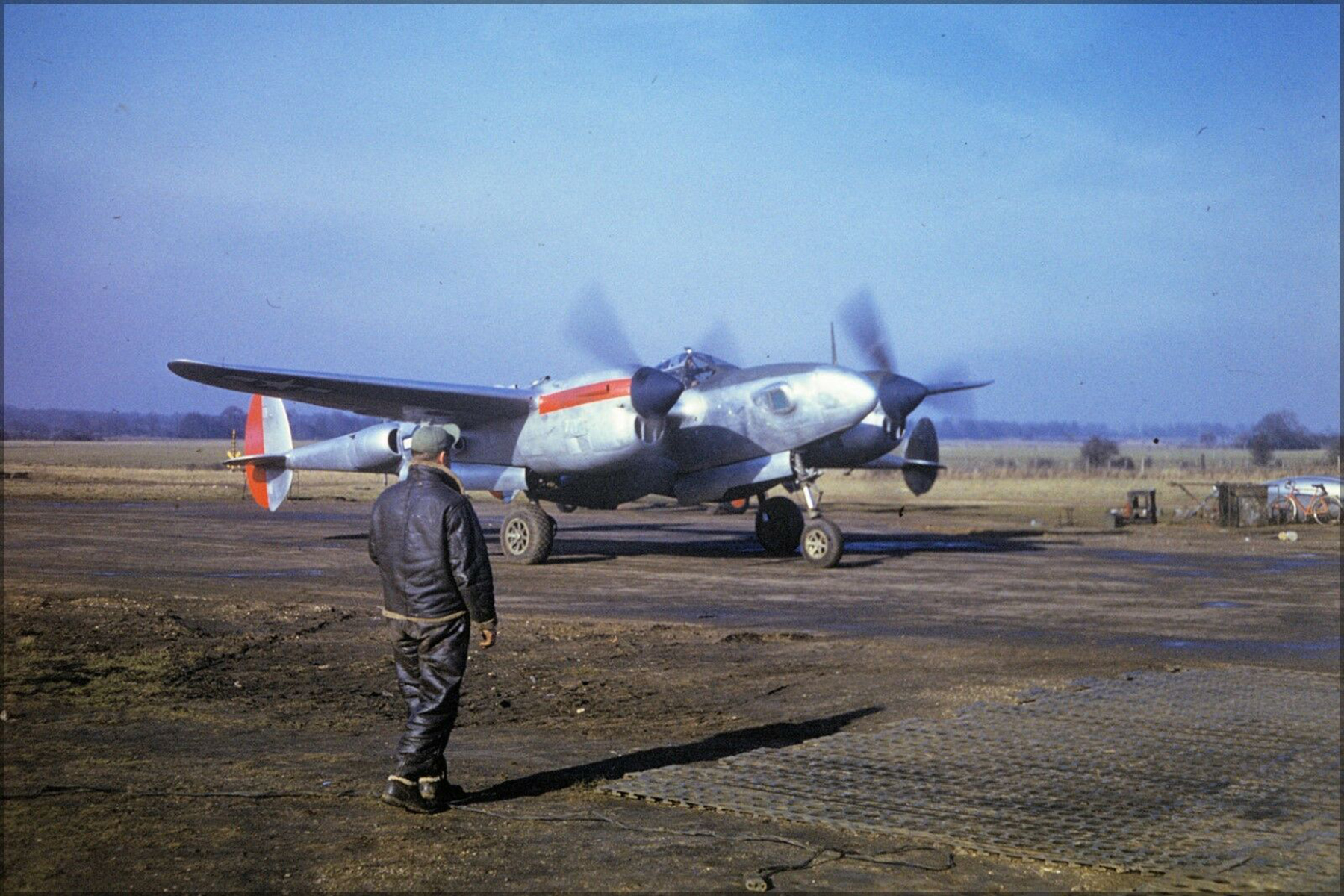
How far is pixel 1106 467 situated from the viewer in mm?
74250

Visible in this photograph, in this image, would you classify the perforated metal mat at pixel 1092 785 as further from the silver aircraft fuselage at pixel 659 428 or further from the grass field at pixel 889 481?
the grass field at pixel 889 481

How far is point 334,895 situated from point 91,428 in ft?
325

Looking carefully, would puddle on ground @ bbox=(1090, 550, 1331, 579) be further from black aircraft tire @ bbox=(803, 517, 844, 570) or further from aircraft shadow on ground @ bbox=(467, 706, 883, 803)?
aircraft shadow on ground @ bbox=(467, 706, 883, 803)

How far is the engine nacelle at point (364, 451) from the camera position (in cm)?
2420

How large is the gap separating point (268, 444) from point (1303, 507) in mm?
25112

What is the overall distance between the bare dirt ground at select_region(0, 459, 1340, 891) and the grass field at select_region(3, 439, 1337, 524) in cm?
1703

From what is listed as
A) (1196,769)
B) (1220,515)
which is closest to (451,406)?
(1196,769)

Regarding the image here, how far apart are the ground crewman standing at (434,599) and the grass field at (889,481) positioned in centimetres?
2926

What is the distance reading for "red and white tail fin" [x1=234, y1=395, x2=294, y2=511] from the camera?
2780cm

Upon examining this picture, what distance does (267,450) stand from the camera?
28.1 meters

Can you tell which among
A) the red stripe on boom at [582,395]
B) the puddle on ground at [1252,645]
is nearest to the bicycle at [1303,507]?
the red stripe on boom at [582,395]

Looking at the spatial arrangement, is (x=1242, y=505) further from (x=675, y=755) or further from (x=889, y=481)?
(x=889, y=481)

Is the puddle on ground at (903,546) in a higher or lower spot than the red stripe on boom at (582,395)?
lower

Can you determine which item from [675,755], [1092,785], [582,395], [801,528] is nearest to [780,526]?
[801,528]
